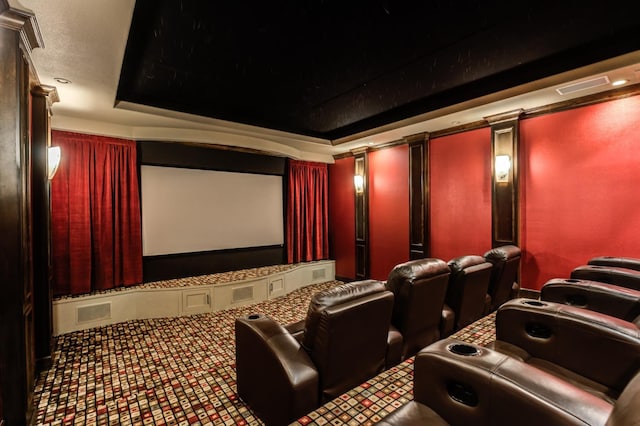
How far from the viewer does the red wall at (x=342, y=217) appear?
610 centimetres

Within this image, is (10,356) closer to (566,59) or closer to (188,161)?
(188,161)

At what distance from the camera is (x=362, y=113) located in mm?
4199

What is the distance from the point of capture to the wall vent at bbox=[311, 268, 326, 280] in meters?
5.96

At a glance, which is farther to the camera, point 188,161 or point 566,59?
point 188,161

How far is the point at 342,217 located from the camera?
6.33 m

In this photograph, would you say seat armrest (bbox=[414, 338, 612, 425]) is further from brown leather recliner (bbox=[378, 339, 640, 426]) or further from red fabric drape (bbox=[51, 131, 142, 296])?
red fabric drape (bbox=[51, 131, 142, 296])

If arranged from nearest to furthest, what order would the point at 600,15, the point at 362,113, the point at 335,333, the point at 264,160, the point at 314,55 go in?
the point at 335,333, the point at 600,15, the point at 314,55, the point at 362,113, the point at 264,160

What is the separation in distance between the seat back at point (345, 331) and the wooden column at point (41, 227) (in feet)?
8.34

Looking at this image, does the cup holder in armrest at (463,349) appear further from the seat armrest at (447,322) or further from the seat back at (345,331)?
the seat armrest at (447,322)

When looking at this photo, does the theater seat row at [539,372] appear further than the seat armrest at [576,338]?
No

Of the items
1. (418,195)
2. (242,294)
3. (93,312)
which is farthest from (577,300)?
(93,312)

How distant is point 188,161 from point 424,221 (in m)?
3.76

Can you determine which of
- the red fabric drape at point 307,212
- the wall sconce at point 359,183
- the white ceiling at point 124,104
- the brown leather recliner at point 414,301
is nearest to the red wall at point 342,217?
the red fabric drape at point 307,212

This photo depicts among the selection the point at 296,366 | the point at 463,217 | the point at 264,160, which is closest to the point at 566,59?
the point at 463,217
